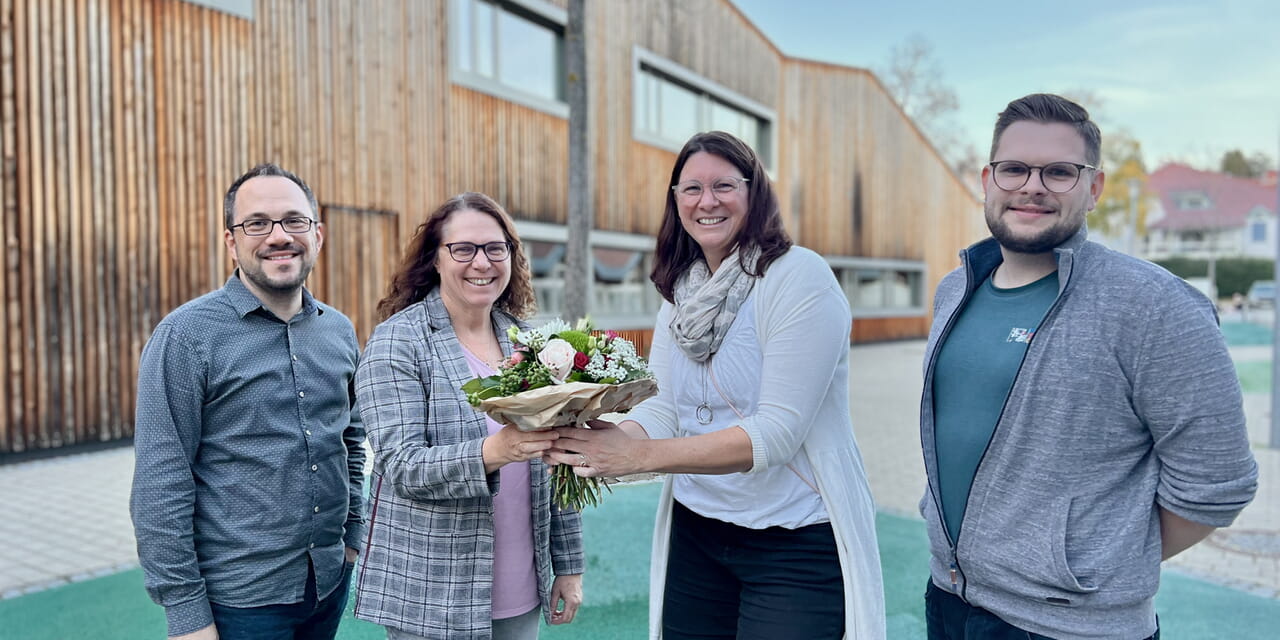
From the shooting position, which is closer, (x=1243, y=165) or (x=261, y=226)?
(x=261, y=226)

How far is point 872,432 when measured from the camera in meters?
11.4

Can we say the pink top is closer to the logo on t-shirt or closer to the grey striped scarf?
the grey striped scarf

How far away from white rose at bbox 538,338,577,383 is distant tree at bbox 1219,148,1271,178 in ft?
357

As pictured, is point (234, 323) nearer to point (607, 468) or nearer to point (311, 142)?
point (607, 468)

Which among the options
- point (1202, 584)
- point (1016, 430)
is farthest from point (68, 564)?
point (1202, 584)

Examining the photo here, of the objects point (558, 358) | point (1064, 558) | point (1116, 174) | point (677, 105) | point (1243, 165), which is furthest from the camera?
point (1243, 165)

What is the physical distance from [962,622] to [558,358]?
130 cm

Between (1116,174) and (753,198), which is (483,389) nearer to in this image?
(753,198)

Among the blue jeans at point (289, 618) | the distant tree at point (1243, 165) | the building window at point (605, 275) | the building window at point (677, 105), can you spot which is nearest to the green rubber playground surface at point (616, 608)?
the blue jeans at point (289, 618)

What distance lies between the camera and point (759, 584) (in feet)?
7.54

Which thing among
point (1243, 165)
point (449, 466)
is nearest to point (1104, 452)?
point (449, 466)

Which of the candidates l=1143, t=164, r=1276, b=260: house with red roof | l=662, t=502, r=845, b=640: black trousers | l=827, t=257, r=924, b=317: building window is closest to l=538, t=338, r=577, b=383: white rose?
l=662, t=502, r=845, b=640: black trousers

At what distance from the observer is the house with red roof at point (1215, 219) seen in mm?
71500

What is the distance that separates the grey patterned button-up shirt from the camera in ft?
7.41
